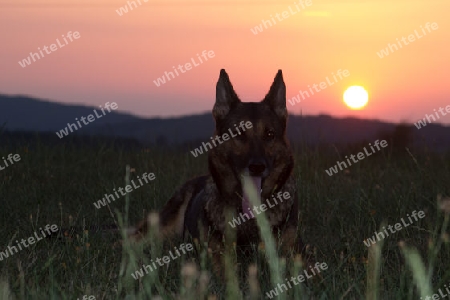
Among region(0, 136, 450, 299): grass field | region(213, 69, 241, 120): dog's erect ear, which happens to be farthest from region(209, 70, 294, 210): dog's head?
region(0, 136, 450, 299): grass field

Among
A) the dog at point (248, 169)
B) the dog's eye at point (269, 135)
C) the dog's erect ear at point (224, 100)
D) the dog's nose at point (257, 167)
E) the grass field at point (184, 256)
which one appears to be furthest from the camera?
the dog's erect ear at point (224, 100)

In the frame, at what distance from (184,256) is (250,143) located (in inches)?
50.5

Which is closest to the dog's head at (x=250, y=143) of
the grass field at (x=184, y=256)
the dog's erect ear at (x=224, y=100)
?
the dog's erect ear at (x=224, y=100)

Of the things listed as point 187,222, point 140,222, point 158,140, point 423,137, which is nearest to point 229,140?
point 187,222

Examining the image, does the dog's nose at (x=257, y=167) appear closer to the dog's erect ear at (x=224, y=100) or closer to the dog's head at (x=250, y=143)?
the dog's head at (x=250, y=143)

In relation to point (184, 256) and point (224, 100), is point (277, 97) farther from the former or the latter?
point (184, 256)

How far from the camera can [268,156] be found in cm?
620

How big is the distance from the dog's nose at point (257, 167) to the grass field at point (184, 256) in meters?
0.82

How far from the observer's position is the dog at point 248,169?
20.4ft

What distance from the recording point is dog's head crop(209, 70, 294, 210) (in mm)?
6215

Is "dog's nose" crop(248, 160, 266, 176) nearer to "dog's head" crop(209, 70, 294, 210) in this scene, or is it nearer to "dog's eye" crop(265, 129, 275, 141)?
"dog's head" crop(209, 70, 294, 210)

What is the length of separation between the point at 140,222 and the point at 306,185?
2739mm

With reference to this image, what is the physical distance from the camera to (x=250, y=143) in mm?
6273

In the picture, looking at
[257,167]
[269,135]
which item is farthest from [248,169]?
[269,135]
